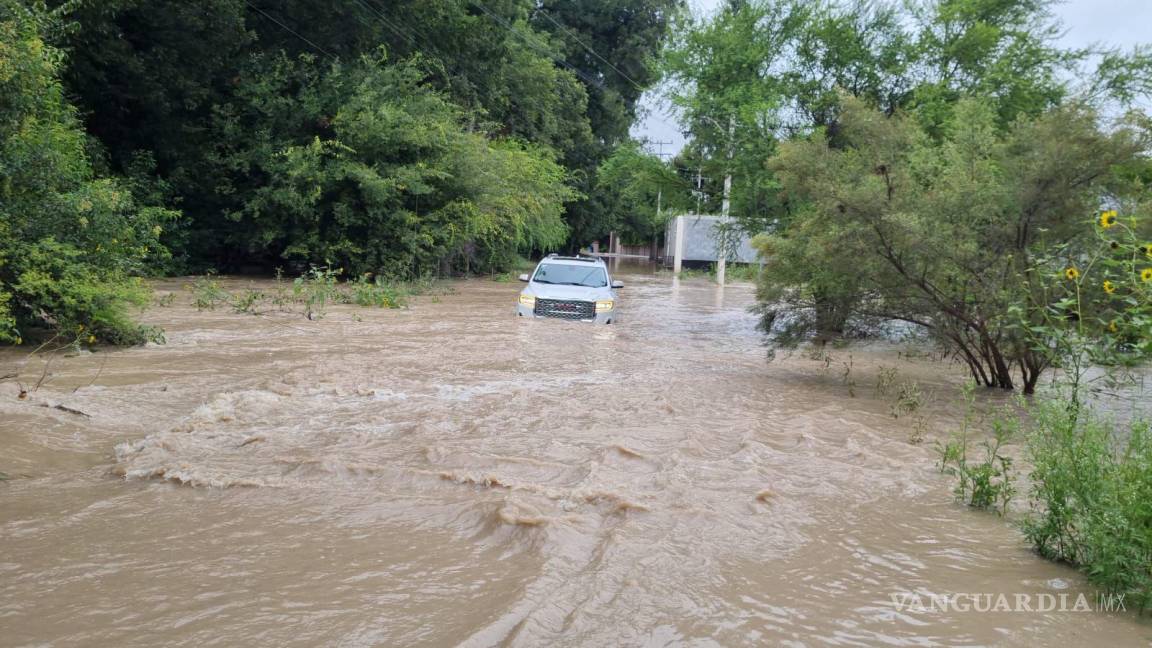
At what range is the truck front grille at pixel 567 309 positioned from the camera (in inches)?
617

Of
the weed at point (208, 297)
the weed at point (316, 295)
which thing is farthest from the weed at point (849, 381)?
the weed at point (208, 297)

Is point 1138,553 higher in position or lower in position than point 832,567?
higher

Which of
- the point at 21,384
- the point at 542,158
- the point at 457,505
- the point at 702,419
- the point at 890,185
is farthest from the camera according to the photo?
the point at 542,158

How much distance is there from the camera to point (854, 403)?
10.3 m

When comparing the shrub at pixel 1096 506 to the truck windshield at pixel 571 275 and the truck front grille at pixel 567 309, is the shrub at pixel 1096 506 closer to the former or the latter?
the truck front grille at pixel 567 309

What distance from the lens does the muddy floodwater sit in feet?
12.4

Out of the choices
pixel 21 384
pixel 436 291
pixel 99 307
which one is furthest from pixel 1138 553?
pixel 436 291

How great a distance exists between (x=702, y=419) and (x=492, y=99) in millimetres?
27854

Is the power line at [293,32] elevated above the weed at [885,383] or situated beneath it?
elevated above

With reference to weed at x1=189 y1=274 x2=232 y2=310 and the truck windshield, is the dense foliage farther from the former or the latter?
the truck windshield

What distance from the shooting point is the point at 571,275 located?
672 inches

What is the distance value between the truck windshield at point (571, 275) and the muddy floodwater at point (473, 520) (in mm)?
6687

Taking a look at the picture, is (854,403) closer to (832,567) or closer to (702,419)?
(702,419)

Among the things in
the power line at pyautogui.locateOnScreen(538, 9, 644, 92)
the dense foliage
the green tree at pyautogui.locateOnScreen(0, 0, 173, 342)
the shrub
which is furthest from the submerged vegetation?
the power line at pyautogui.locateOnScreen(538, 9, 644, 92)
